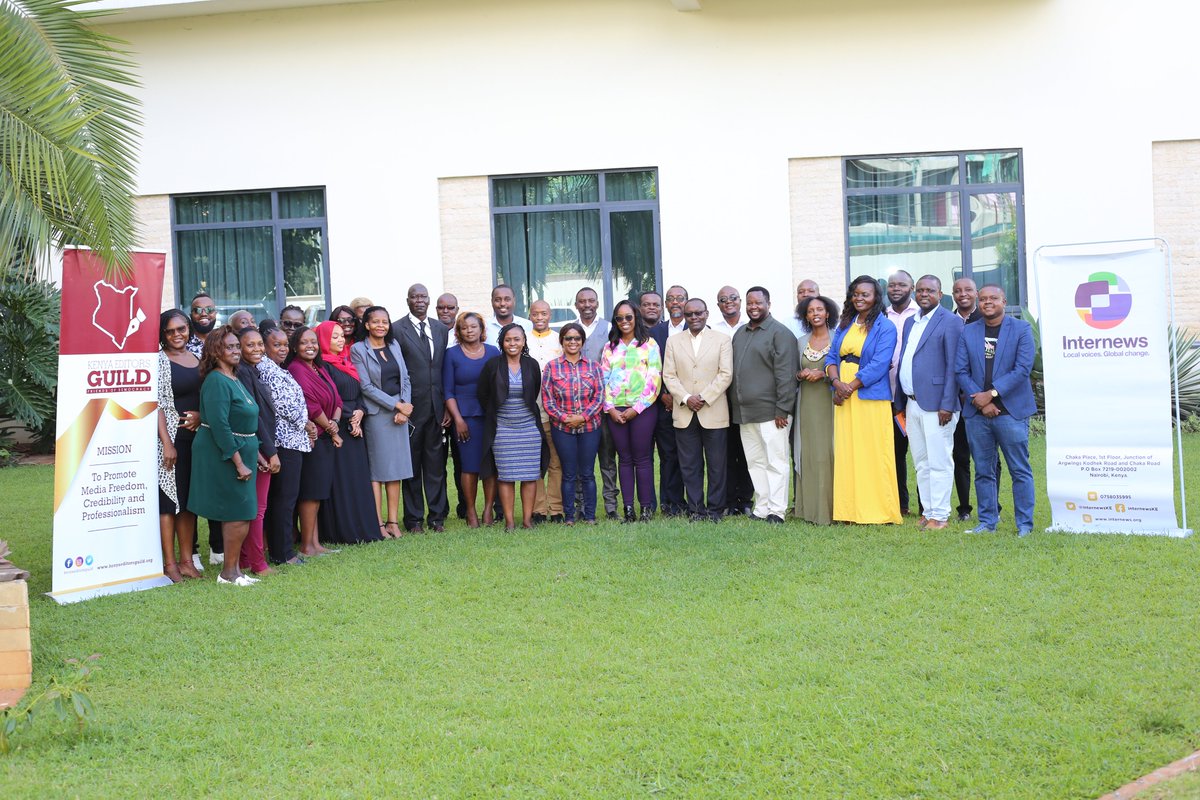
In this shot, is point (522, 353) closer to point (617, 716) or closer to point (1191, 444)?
point (617, 716)

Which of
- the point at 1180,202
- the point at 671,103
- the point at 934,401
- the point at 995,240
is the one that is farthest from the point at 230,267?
the point at 1180,202

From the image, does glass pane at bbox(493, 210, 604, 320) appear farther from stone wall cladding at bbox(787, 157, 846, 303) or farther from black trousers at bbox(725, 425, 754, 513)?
black trousers at bbox(725, 425, 754, 513)

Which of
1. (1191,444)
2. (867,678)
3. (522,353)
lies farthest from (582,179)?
(867,678)

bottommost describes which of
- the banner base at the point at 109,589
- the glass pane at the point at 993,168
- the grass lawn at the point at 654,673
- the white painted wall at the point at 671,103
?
the grass lawn at the point at 654,673

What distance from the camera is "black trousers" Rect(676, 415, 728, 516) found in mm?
9492

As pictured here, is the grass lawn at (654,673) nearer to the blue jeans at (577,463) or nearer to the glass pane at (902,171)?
the blue jeans at (577,463)

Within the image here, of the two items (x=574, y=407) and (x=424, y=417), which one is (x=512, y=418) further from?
(x=424, y=417)

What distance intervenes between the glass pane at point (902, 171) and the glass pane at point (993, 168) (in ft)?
0.69

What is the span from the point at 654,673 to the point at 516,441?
160 inches

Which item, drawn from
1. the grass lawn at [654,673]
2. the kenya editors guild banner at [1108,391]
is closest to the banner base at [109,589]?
the grass lawn at [654,673]

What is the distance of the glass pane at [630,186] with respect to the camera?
1491cm

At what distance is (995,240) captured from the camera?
579 inches

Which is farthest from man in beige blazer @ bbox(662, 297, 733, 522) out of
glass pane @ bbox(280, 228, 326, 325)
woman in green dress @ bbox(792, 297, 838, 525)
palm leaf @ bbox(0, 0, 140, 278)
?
glass pane @ bbox(280, 228, 326, 325)

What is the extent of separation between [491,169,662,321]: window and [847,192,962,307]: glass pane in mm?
2688
